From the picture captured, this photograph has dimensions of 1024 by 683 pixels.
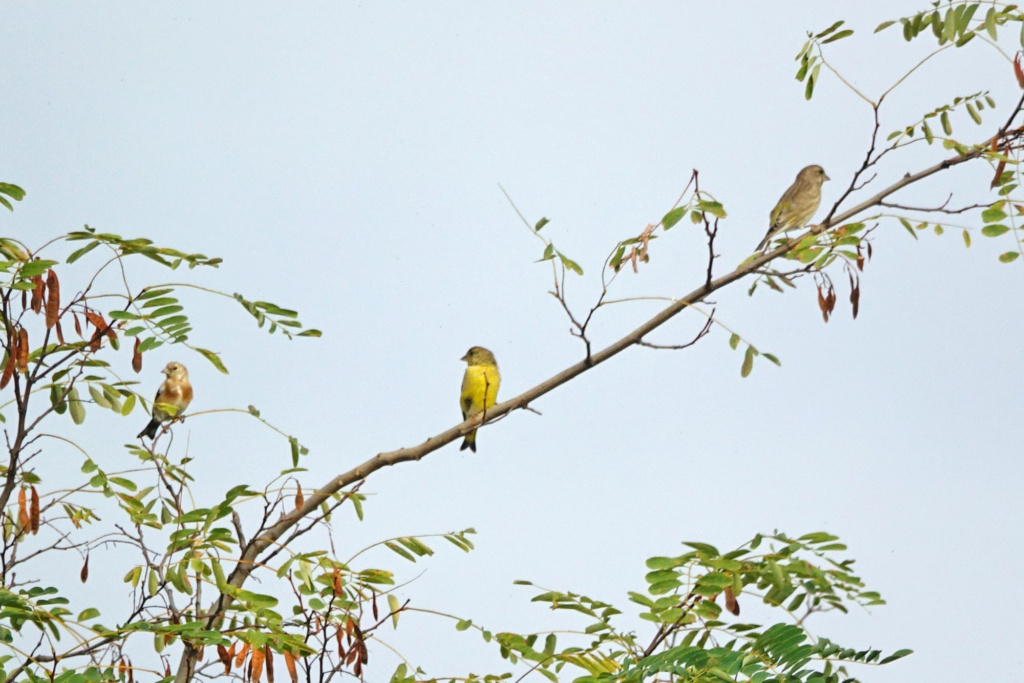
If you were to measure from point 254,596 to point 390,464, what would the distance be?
0.61 m

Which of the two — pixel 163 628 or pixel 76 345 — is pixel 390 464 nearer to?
pixel 163 628

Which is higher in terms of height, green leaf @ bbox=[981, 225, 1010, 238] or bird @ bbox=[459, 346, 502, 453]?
bird @ bbox=[459, 346, 502, 453]

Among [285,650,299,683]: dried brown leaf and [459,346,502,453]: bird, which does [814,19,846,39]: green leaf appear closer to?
[285,650,299,683]: dried brown leaf

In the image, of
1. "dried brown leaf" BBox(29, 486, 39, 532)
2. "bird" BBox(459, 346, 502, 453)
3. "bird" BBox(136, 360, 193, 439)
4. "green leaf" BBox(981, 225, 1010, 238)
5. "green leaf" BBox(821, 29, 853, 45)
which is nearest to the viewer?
"dried brown leaf" BBox(29, 486, 39, 532)

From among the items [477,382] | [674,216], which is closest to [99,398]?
[674,216]

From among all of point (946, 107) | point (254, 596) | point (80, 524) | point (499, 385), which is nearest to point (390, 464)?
point (254, 596)

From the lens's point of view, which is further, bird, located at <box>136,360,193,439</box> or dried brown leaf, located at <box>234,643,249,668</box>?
bird, located at <box>136,360,193,439</box>

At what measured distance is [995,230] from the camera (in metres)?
4.19

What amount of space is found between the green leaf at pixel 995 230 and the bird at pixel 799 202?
61.9 inches

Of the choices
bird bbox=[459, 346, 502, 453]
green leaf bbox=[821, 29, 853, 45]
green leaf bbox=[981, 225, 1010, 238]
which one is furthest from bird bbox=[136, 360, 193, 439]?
green leaf bbox=[981, 225, 1010, 238]

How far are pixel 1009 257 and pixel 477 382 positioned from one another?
12.6ft

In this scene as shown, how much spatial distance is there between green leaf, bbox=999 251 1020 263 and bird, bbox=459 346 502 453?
367 centimetres

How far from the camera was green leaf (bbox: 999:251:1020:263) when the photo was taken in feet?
13.9

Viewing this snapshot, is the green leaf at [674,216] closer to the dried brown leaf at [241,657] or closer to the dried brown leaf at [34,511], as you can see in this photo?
the dried brown leaf at [241,657]
